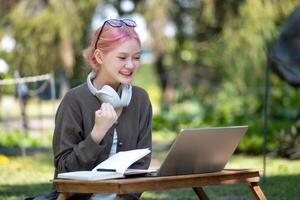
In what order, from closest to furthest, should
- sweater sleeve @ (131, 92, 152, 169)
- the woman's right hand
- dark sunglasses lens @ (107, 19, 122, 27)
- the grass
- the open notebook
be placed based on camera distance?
1. the open notebook
2. the woman's right hand
3. dark sunglasses lens @ (107, 19, 122, 27)
4. sweater sleeve @ (131, 92, 152, 169)
5. the grass

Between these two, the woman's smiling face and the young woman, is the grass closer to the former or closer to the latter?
the young woman

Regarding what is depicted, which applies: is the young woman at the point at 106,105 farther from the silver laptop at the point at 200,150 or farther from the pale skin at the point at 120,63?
the silver laptop at the point at 200,150

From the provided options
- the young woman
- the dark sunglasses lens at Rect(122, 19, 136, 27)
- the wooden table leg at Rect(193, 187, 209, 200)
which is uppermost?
the dark sunglasses lens at Rect(122, 19, 136, 27)

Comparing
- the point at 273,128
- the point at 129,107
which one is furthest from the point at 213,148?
the point at 273,128

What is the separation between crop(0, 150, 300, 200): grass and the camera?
7.30 metres

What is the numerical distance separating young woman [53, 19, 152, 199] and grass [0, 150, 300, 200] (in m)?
3.12

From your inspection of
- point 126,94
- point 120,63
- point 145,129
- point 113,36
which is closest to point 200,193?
point 145,129

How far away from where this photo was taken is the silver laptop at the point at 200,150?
358 centimetres

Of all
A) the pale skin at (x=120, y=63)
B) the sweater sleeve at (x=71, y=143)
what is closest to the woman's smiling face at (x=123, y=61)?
the pale skin at (x=120, y=63)

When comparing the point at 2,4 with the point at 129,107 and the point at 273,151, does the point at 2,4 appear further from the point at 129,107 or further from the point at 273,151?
the point at 129,107

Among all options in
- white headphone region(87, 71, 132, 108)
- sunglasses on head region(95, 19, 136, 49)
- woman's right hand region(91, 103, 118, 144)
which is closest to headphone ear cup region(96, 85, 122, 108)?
white headphone region(87, 71, 132, 108)

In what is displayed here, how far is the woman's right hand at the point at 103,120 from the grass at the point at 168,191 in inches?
132

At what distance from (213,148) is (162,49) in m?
12.7

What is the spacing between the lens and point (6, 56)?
16.7m
